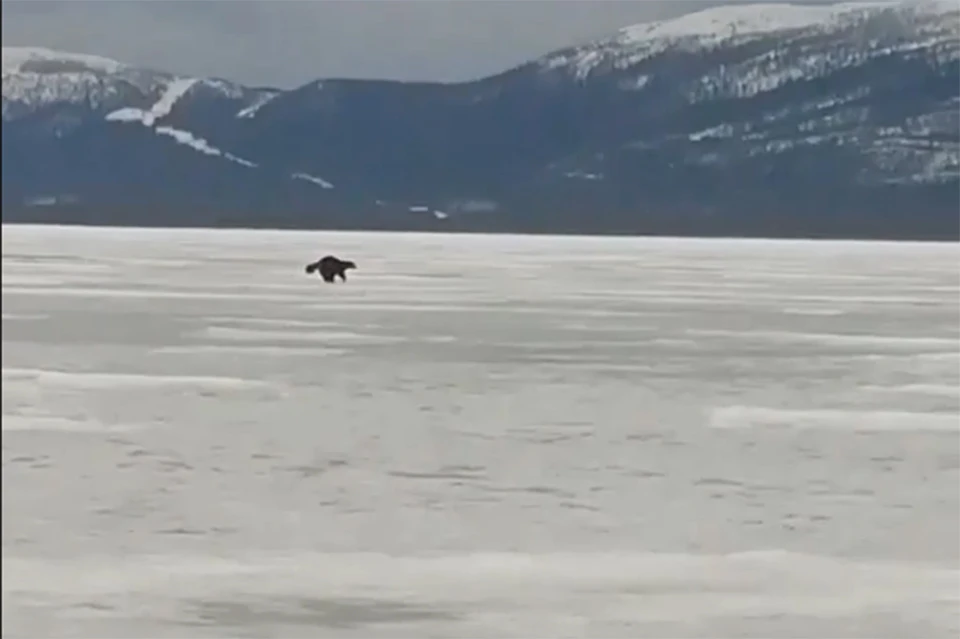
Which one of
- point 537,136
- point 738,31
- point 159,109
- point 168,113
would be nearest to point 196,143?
point 168,113

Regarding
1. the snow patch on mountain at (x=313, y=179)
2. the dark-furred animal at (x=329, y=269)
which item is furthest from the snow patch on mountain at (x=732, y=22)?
the dark-furred animal at (x=329, y=269)

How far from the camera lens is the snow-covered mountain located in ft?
218

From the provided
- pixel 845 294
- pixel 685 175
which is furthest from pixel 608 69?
pixel 845 294

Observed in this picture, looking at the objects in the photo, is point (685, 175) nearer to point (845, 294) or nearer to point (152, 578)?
point (845, 294)

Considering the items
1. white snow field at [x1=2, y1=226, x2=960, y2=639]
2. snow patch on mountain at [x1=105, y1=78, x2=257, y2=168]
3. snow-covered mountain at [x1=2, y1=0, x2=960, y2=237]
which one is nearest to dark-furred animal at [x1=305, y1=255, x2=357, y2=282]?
white snow field at [x1=2, y1=226, x2=960, y2=639]

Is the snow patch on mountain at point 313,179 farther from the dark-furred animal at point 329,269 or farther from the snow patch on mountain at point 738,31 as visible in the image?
the dark-furred animal at point 329,269

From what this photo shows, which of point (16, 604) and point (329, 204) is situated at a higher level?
point (329, 204)

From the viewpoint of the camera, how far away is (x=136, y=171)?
76.5 m

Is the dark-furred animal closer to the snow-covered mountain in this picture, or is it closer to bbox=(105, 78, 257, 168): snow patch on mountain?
the snow-covered mountain

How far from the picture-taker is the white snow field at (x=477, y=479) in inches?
163

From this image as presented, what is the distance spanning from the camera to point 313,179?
81.3m

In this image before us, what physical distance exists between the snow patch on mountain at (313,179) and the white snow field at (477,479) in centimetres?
6743

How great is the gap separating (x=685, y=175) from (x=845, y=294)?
52.2 meters

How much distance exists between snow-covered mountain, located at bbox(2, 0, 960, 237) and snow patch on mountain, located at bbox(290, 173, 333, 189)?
17cm
